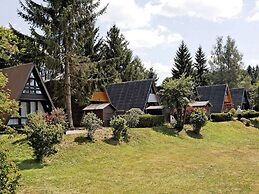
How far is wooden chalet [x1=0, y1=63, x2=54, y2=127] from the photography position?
1096 inches

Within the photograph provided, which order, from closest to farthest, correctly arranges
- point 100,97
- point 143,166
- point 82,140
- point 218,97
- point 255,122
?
point 143,166 → point 82,140 → point 100,97 → point 255,122 → point 218,97

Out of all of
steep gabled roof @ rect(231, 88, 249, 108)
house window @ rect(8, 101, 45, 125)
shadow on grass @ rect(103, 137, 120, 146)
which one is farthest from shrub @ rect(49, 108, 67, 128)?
steep gabled roof @ rect(231, 88, 249, 108)

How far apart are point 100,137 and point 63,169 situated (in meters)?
7.10

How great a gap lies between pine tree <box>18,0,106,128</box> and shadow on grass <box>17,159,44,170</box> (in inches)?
477

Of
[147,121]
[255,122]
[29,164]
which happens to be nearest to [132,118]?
[147,121]

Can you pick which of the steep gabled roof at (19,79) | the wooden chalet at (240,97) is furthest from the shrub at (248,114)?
the steep gabled roof at (19,79)

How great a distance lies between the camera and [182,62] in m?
64.1

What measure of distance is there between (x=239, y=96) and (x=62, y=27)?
38.7m

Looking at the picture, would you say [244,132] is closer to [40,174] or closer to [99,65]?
[99,65]

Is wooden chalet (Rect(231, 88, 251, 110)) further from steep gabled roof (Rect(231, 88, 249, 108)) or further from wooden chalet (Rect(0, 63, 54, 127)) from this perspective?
wooden chalet (Rect(0, 63, 54, 127))

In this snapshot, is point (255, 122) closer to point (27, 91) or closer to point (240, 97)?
point (240, 97)

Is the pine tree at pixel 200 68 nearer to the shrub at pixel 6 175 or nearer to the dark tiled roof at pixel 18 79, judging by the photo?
the dark tiled roof at pixel 18 79

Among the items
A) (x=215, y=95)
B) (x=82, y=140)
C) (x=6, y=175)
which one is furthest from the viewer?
(x=215, y=95)

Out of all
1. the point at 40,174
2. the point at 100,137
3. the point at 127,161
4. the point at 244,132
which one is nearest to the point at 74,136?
the point at 100,137
